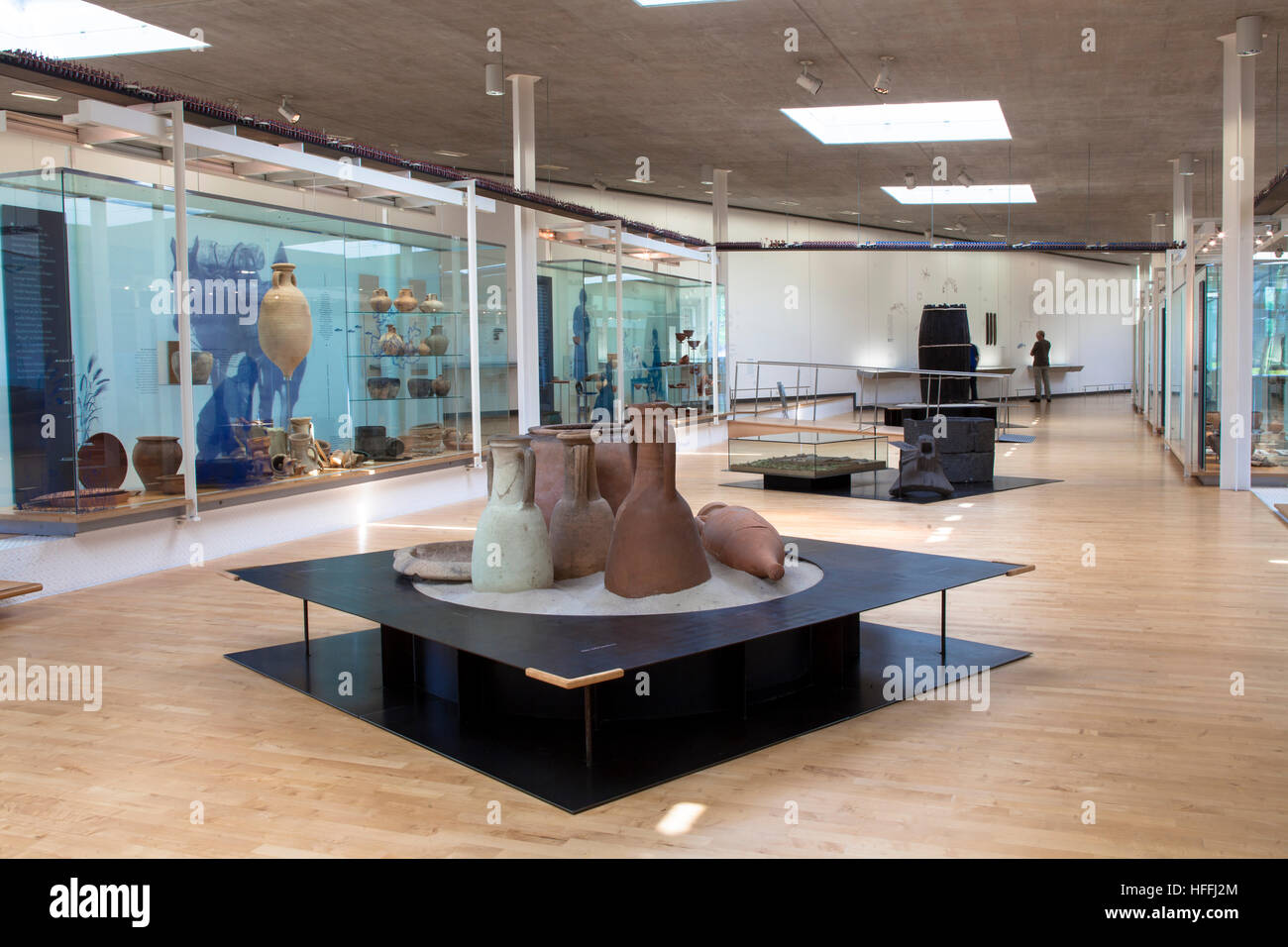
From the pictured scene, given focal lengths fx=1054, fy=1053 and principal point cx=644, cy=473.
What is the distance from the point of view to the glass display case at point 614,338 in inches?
465

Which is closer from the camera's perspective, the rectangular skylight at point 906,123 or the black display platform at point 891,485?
the black display platform at point 891,485

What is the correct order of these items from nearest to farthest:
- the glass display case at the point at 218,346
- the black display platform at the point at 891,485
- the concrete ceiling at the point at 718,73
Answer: the glass display case at the point at 218,346, the concrete ceiling at the point at 718,73, the black display platform at the point at 891,485

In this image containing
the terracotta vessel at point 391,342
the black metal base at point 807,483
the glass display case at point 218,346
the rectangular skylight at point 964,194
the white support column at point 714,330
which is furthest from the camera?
the rectangular skylight at point 964,194

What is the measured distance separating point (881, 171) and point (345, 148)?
10.7m

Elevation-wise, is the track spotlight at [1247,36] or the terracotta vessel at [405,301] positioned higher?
the track spotlight at [1247,36]

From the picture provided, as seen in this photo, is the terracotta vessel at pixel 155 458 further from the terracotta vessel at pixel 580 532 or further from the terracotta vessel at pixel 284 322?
the terracotta vessel at pixel 580 532

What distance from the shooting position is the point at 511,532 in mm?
4016

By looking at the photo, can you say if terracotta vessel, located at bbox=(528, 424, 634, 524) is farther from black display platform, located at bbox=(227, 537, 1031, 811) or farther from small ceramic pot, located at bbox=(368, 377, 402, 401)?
small ceramic pot, located at bbox=(368, 377, 402, 401)

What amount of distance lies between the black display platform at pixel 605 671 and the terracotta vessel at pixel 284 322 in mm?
3415

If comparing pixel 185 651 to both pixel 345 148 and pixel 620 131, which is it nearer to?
pixel 345 148

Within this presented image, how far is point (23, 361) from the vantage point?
5.98 metres

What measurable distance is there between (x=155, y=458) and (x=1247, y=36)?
9094mm

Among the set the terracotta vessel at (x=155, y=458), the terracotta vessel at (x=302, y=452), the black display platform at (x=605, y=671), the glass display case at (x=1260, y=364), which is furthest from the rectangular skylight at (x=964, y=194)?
the black display platform at (x=605, y=671)

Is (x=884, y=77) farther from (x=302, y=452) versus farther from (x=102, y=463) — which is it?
(x=102, y=463)
